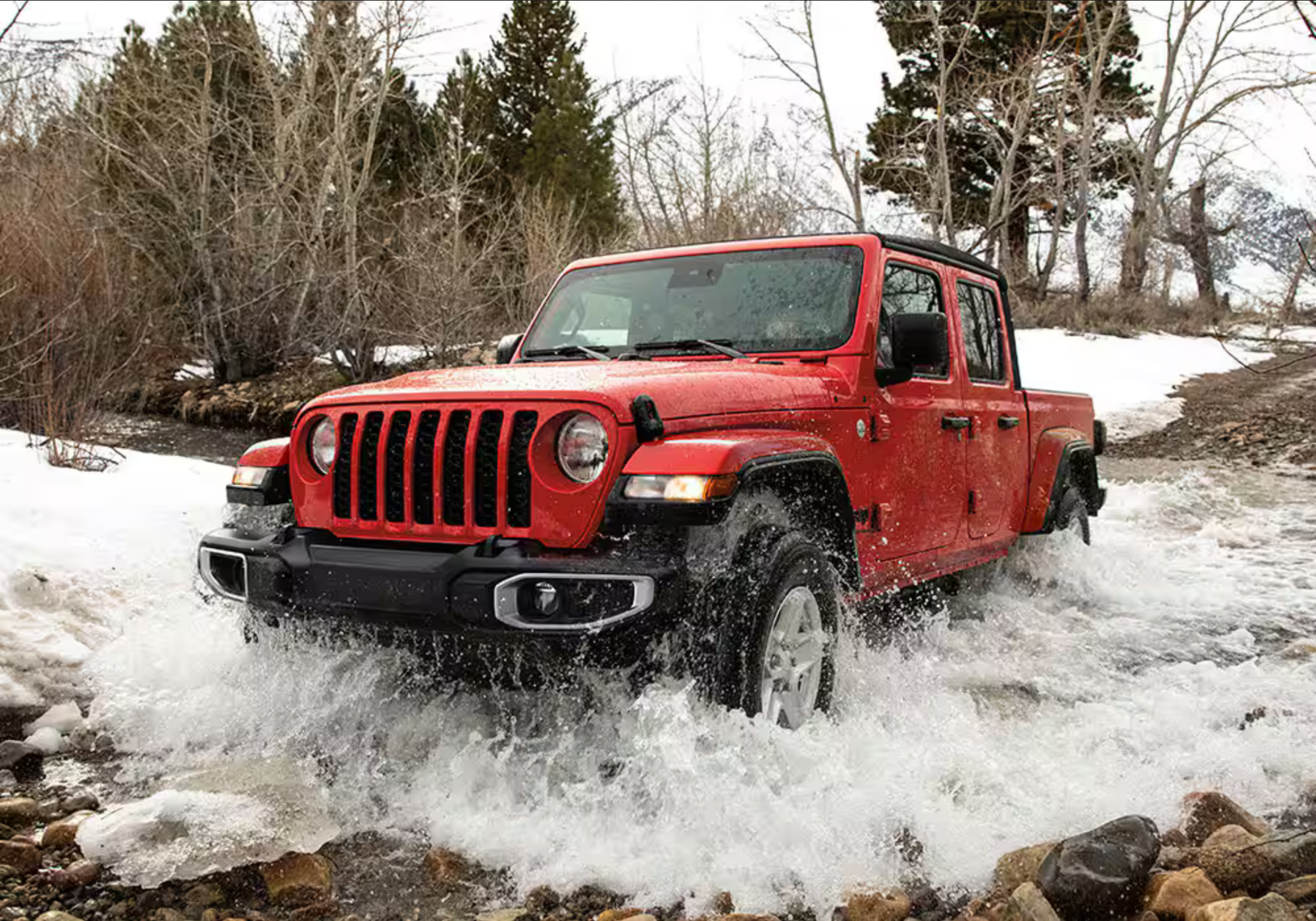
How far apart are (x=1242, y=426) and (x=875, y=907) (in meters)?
15.0

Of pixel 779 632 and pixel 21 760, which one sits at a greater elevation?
pixel 779 632

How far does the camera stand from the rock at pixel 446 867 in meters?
3.04

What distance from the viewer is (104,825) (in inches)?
127

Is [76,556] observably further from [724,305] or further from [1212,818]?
[1212,818]

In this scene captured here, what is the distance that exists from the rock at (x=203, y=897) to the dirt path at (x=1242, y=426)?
1215cm

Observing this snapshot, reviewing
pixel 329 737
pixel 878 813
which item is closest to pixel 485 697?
pixel 329 737

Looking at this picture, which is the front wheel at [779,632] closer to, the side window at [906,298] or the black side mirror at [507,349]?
the side window at [906,298]

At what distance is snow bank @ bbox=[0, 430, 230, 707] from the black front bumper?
1846 millimetres

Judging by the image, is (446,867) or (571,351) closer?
(446,867)

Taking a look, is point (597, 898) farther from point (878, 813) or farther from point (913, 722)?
point (913, 722)

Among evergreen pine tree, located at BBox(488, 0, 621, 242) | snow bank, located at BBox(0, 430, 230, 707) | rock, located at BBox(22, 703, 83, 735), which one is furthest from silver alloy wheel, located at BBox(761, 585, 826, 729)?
evergreen pine tree, located at BBox(488, 0, 621, 242)

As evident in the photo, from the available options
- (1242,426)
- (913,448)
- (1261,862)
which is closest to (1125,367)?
(1242,426)

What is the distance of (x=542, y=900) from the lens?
2.90 metres

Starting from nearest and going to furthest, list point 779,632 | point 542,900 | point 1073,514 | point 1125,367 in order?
point 542,900 < point 779,632 < point 1073,514 < point 1125,367
